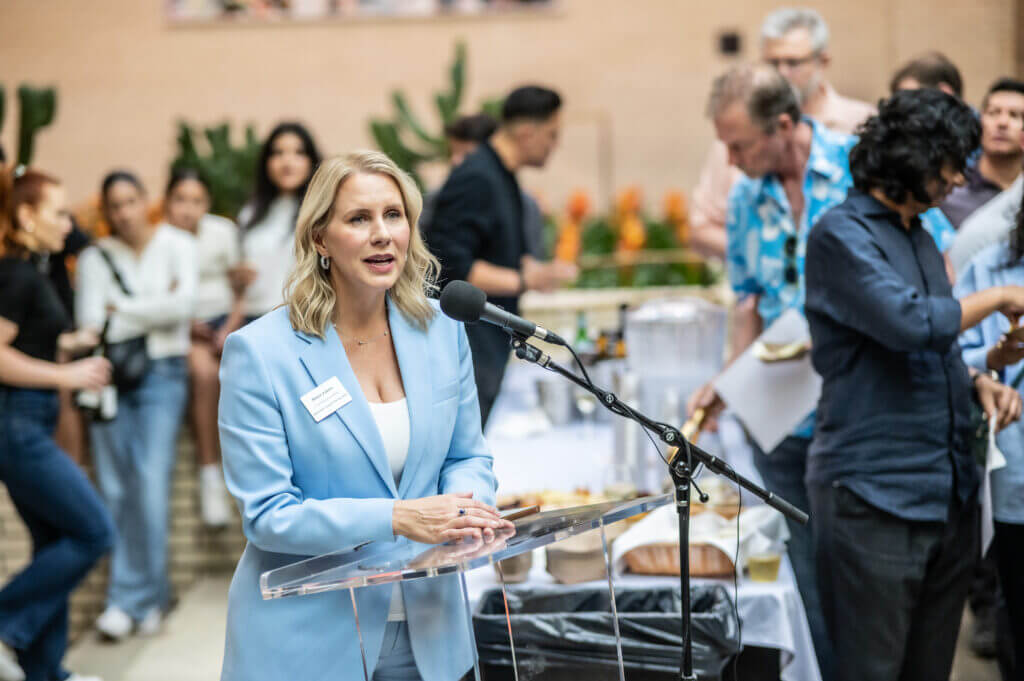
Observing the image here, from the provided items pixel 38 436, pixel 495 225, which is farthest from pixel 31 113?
pixel 495 225

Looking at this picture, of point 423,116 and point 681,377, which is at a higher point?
point 423,116

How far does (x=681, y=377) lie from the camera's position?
3545 mm

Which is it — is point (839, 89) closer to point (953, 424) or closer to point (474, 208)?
point (474, 208)

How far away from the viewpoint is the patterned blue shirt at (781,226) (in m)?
2.79

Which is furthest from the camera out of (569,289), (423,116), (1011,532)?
(423,116)

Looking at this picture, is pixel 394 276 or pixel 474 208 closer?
pixel 394 276

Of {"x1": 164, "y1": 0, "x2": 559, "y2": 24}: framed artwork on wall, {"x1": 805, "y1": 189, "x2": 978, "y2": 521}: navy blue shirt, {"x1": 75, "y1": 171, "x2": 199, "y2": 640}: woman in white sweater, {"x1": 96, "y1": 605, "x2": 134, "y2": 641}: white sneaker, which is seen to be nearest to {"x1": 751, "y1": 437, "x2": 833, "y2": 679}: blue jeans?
{"x1": 805, "y1": 189, "x2": 978, "y2": 521}: navy blue shirt

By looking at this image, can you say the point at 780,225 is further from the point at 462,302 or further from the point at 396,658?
the point at 396,658

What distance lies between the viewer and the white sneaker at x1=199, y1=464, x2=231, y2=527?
470 cm

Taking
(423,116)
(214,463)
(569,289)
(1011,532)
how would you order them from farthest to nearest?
1. (423,116)
2. (569,289)
3. (214,463)
4. (1011,532)

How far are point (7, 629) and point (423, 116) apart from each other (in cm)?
798

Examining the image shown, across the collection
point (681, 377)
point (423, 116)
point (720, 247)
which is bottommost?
point (681, 377)

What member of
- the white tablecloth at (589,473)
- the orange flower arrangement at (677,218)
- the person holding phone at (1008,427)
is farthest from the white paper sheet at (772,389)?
the orange flower arrangement at (677,218)

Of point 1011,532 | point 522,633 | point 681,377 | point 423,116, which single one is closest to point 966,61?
point 423,116
